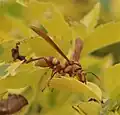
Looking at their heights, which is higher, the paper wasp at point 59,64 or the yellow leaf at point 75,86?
the paper wasp at point 59,64

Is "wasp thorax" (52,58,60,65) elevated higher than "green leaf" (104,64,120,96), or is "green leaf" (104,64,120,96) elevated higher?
"wasp thorax" (52,58,60,65)

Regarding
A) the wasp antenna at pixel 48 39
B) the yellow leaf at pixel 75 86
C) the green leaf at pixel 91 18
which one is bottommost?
the yellow leaf at pixel 75 86

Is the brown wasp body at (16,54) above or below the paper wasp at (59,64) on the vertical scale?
above

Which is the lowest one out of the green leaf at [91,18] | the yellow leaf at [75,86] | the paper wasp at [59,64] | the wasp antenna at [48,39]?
the yellow leaf at [75,86]
